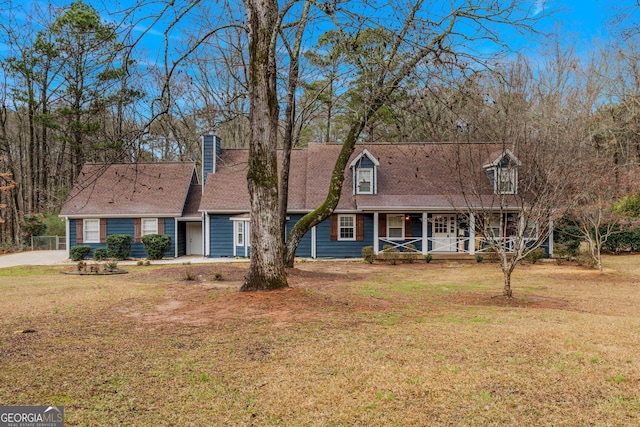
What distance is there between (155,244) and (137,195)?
390cm

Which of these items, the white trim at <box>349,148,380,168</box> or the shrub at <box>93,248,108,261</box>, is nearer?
the white trim at <box>349,148,380,168</box>

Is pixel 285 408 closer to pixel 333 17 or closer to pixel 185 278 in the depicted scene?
pixel 333 17

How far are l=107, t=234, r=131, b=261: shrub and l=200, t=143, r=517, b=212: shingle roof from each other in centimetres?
445

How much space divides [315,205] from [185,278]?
413 inches

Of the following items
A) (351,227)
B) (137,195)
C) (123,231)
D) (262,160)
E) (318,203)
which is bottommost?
(123,231)

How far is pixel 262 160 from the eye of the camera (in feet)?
29.7

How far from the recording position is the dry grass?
3953mm

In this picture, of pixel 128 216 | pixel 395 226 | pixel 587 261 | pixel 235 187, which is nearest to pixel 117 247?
pixel 128 216

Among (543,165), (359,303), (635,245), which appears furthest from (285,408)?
(635,245)

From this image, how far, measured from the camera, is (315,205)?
76.2 feet

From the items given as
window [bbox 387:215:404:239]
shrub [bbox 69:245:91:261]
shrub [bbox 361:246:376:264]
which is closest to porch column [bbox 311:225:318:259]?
shrub [bbox 361:246:376:264]

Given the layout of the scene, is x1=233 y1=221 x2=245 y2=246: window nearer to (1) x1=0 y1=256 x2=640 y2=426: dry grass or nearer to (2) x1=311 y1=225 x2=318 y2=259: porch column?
Result: (2) x1=311 y1=225 x2=318 y2=259: porch column

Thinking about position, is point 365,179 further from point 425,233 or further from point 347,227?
point 425,233

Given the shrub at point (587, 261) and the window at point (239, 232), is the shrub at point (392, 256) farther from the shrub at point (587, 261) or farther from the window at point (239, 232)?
the shrub at point (587, 261)
